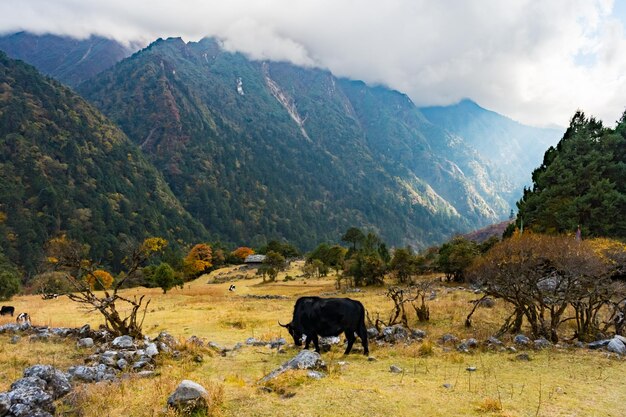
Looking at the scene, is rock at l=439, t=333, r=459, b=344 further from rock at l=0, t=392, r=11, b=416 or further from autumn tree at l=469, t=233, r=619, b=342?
rock at l=0, t=392, r=11, b=416

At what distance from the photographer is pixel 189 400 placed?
8812mm

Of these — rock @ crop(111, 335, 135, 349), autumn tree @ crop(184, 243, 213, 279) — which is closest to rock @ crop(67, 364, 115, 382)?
rock @ crop(111, 335, 135, 349)

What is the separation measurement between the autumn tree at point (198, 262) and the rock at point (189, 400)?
10048cm

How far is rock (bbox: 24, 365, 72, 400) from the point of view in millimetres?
10273

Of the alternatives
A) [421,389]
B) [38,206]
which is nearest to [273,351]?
[421,389]

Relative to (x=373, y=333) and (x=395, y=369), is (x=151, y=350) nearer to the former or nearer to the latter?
(x=395, y=369)

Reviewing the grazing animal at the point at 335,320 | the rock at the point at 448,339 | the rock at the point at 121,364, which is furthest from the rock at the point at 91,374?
the rock at the point at 448,339

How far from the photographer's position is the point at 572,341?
17.4m

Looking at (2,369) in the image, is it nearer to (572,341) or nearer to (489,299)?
(572,341)

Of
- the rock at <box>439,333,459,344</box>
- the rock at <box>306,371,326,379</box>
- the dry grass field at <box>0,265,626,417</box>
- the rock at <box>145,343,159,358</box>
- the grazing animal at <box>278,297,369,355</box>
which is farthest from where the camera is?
the rock at <box>439,333,459,344</box>

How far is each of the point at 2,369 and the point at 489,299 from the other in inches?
1214

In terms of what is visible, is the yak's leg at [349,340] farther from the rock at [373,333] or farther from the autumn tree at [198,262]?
the autumn tree at [198,262]

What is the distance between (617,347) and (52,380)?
2030 centimetres

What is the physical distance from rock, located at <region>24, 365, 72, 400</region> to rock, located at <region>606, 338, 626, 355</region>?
19737 mm
